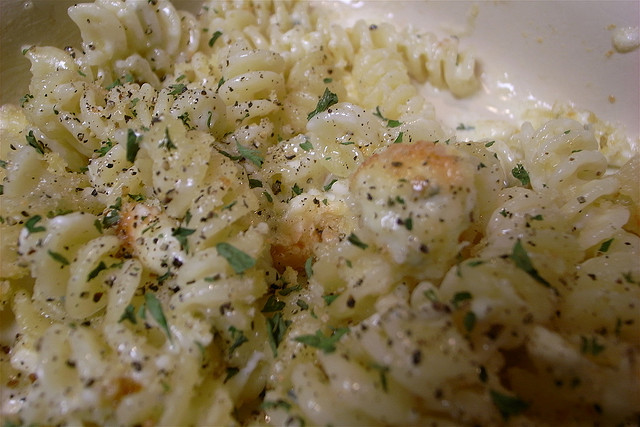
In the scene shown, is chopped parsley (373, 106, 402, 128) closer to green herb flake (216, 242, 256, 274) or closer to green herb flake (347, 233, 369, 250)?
green herb flake (347, 233, 369, 250)

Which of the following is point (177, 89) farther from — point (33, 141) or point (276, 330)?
point (276, 330)

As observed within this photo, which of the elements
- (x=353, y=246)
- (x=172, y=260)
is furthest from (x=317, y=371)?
(x=172, y=260)

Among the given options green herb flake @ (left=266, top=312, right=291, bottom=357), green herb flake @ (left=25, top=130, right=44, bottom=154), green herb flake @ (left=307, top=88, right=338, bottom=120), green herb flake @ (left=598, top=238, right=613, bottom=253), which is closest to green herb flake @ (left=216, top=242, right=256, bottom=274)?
green herb flake @ (left=266, top=312, right=291, bottom=357)

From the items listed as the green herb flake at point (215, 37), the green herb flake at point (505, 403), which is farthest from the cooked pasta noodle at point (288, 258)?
the green herb flake at point (215, 37)

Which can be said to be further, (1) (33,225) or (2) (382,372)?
(1) (33,225)

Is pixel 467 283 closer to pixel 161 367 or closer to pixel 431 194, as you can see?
pixel 431 194

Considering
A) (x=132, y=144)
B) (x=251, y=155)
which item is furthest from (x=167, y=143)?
(x=251, y=155)

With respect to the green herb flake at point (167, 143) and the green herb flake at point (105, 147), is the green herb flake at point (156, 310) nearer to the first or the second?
the green herb flake at point (167, 143)
